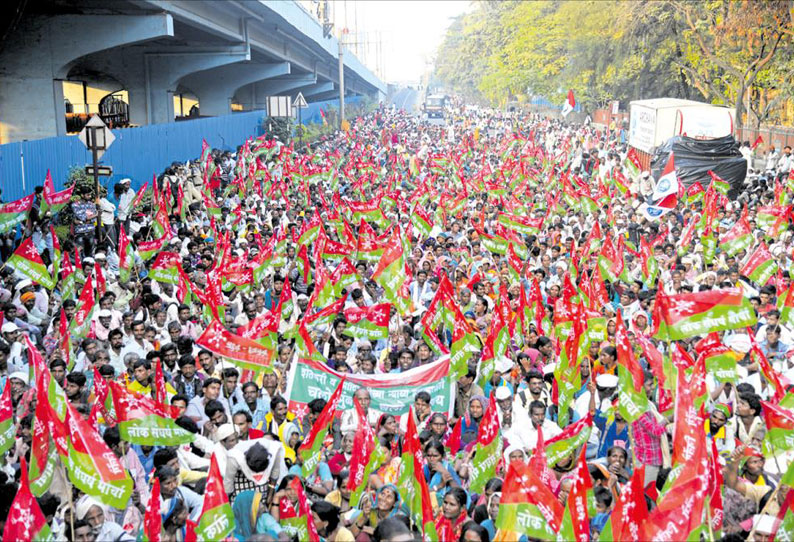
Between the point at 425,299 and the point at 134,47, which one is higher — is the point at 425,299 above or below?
below

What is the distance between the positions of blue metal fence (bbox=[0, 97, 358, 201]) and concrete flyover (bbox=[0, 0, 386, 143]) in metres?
1.63

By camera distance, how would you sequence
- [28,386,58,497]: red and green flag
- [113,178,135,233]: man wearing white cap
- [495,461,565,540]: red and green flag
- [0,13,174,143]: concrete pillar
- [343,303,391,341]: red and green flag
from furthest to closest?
[0,13,174,143]: concrete pillar → [113,178,135,233]: man wearing white cap → [343,303,391,341]: red and green flag → [28,386,58,497]: red and green flag → [495,461,565,540]: red and green flag

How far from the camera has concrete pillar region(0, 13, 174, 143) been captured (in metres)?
21.2

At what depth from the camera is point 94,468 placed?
603cm

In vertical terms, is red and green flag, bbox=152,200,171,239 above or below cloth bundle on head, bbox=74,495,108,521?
above

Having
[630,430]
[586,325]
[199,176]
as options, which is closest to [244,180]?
[199,176]

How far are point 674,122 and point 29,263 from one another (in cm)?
1819

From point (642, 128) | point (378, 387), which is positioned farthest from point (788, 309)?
point (642, 128)

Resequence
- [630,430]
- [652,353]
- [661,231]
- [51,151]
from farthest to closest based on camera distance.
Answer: [51,151], [661,231], [652,353], [630,430]

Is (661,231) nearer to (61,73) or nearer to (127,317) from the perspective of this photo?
(127,317)

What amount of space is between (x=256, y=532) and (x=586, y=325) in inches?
162

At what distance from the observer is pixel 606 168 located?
24.2 m

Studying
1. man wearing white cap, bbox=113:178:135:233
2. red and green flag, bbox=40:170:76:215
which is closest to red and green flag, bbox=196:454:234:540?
red and green flag, bbox=40:170:76:215

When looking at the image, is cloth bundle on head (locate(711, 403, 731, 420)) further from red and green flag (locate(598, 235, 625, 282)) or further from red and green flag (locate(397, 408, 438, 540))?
red and green flag (locate(598, 235, 625, 282))
